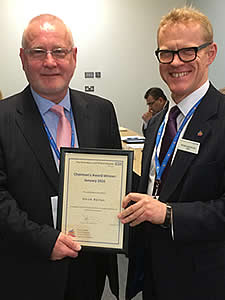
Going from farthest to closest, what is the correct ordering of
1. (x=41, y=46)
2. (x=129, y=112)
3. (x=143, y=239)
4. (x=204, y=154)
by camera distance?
(x=129, y=112), (x=143, y=239), (x=41, y=46), (x=204, y=154)

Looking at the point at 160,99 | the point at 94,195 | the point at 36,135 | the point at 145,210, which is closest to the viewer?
the point at 145,210

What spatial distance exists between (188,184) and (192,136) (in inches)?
8.6

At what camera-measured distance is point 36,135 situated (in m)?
1.59

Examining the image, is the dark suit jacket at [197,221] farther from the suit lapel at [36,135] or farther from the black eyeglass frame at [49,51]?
the black eyeglass frame at [49,51]

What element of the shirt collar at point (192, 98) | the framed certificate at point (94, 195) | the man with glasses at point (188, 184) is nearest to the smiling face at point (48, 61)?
the framed certificate at point (94, 195)

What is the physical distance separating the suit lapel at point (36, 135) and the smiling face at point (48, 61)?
0.34ft

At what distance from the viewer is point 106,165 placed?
1471 mm

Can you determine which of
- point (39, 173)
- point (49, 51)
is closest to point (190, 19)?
point (49, 51)

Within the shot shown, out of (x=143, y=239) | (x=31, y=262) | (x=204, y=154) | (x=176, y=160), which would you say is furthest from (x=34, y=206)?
(x=204, y=154)

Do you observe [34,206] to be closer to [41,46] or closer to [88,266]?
[88,266]

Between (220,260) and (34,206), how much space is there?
2.99ft

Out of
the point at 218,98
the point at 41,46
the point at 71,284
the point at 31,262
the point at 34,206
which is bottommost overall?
the point at 71,284

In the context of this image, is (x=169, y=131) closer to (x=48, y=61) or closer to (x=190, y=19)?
(x=190, y=19)

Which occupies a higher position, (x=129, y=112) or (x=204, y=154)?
(x=204, y=154)
